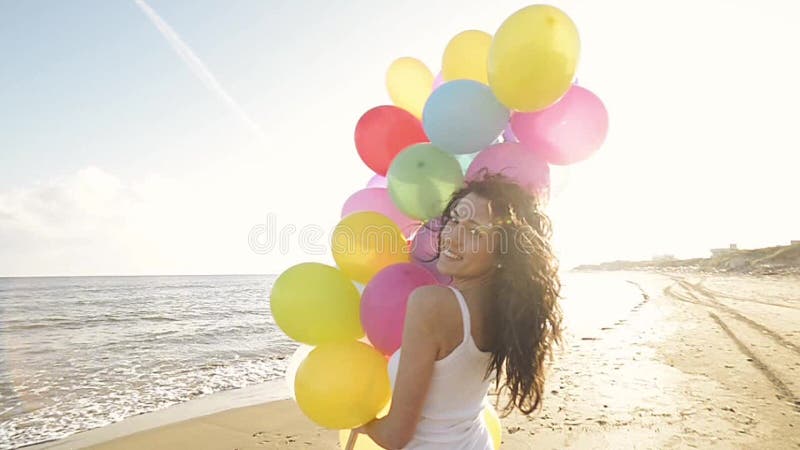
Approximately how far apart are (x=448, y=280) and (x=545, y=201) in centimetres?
66

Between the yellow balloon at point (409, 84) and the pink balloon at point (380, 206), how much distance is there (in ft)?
2.38

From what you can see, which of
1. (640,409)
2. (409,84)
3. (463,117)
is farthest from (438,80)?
(640,409)

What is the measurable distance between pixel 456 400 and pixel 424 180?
1130 millimetres

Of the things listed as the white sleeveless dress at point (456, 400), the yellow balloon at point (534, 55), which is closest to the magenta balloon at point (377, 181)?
the yellow balloon at point (534, 55)

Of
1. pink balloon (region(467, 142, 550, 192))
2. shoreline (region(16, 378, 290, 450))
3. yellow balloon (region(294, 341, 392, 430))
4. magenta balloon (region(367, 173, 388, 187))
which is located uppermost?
magenta balloon (region(367, 173, 388, 187))

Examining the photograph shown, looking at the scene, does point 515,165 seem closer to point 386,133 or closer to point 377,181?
point 386,133

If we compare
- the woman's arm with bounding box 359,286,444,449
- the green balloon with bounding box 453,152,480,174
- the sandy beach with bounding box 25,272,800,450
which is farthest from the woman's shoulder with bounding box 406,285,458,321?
the sandy beach with bounding box 25,272,800,450

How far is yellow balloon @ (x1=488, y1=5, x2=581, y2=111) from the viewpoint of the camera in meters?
2.09

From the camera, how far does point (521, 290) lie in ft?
5.11

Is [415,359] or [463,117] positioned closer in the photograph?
[415,359]

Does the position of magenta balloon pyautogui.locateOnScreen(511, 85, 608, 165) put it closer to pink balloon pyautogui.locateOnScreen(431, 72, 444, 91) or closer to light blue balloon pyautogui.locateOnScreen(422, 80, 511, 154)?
light blue balloon pyautogui.locateOnScreen(422, 80, 511, 154)

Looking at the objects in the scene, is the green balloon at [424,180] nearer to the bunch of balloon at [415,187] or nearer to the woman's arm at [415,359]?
the bunch of balloon at [415,187]

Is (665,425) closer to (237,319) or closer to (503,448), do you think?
(503,448)

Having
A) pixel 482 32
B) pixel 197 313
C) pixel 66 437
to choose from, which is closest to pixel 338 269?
pixel 482 32
